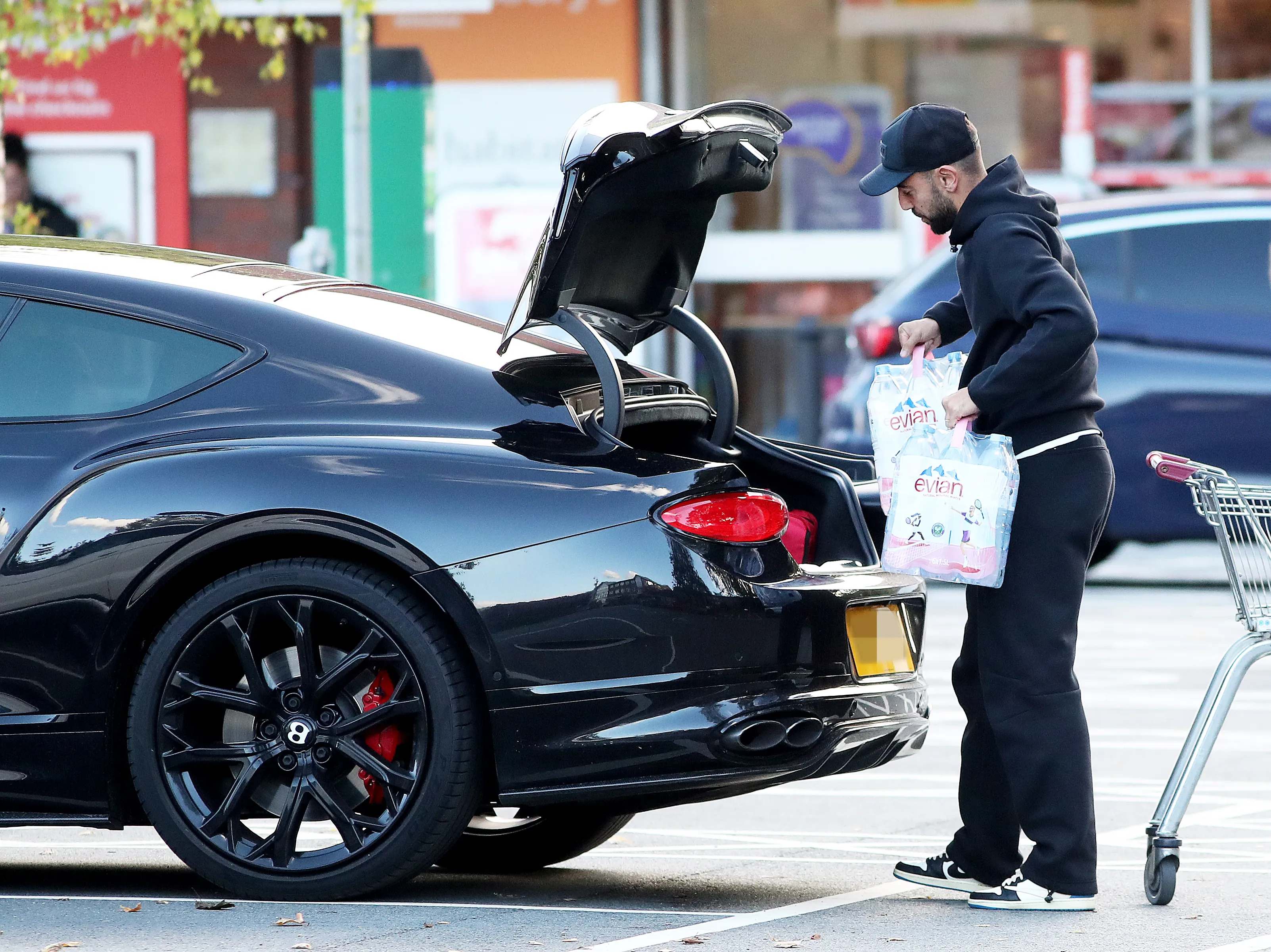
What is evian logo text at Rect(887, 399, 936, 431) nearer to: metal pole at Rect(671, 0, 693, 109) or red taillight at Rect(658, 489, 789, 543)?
red taillight at Rect(658, 489, 789, 543)

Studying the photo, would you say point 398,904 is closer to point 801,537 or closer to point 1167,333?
point 801,537

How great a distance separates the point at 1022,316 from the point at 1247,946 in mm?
1390

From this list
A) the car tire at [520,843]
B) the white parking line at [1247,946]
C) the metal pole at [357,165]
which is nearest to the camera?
the white parking line at [1247,946]

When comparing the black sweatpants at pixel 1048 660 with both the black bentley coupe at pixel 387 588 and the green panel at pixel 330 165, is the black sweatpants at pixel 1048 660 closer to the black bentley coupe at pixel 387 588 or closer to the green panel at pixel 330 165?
the black bentley coupe at pixel 387 588

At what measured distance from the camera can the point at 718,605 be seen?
452 cm

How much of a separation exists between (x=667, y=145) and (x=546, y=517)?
85 centimetres

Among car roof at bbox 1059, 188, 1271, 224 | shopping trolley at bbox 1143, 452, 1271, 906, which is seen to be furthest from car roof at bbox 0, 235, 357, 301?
car roof at bbox 1059, 188, 1271, 224

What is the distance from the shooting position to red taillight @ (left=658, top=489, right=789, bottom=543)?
4.55 meters

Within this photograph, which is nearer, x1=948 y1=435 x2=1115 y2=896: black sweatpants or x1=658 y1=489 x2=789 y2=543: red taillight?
x1=658 y1=489 x2=789 y2=543: red taillight

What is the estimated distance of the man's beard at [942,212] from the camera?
4.81 m

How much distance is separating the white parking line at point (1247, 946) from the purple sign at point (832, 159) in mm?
12208

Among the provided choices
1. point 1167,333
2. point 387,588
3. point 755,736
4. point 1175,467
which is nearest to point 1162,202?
point 1167,333

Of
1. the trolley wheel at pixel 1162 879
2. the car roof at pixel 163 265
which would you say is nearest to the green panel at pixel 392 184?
the car roof at pixel 163 265

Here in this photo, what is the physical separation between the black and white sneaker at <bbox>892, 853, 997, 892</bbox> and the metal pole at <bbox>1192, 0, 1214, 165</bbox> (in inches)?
474
